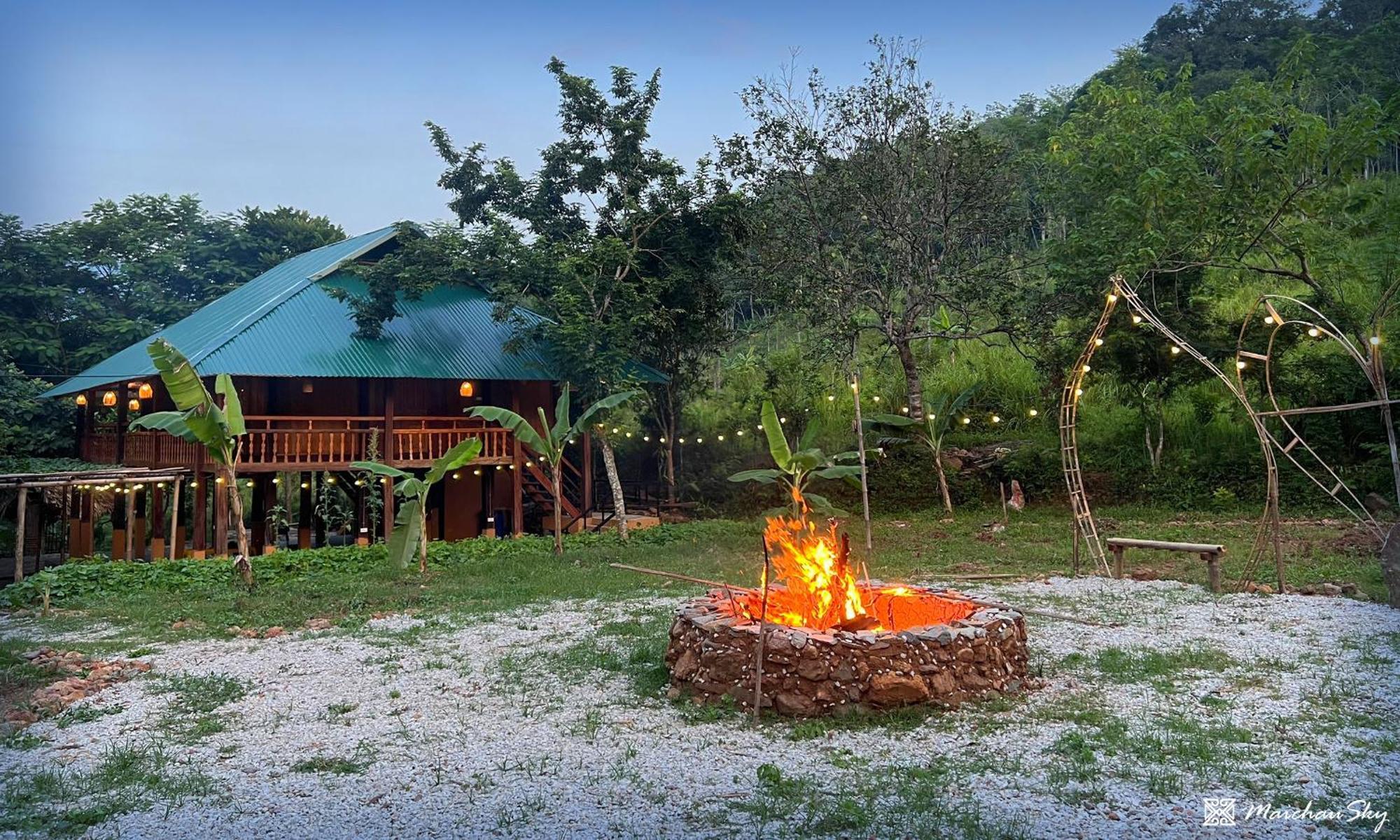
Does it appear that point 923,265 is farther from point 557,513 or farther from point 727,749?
point 727,749

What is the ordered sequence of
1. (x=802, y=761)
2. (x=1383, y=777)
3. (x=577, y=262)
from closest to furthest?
(x=1383, y=777)
(x=802, y=761)
(x=577, y=262)

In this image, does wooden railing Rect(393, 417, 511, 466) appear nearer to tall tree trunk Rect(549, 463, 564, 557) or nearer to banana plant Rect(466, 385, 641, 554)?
banana plant Rect(466, 385, 641, 554)

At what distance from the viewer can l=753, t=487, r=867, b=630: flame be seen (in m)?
7.06

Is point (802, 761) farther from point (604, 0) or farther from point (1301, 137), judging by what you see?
point (1301, 137)

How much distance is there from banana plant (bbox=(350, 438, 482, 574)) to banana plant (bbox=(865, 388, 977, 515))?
7648 millimetres

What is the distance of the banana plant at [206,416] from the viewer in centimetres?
1157

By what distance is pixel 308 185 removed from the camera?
1031cm

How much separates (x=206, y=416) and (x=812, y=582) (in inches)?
348

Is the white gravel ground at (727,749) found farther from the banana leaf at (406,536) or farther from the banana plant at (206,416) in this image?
the banana plant at (206,416)

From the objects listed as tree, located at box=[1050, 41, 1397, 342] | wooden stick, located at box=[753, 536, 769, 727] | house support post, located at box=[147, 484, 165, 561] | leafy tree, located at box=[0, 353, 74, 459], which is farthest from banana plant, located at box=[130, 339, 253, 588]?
tree, located at box=[1050, 41, 1397, 342]

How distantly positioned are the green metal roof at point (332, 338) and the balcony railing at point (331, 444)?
102 cm

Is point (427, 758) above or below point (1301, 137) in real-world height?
below

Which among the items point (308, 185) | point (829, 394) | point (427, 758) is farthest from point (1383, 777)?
point (829, 394)

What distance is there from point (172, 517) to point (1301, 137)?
801 inches
